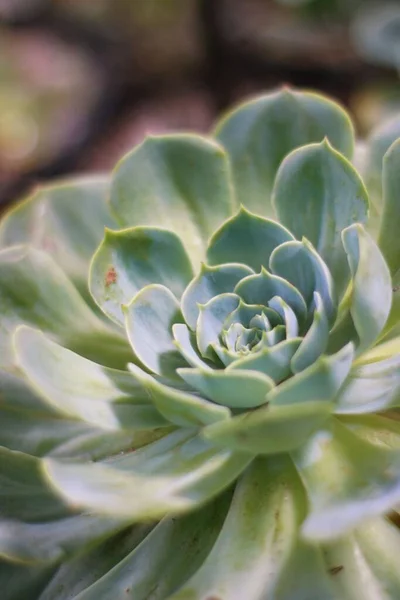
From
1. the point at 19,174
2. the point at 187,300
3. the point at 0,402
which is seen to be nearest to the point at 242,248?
the point at 187,300

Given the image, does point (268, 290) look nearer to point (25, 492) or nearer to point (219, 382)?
point (219, 382)

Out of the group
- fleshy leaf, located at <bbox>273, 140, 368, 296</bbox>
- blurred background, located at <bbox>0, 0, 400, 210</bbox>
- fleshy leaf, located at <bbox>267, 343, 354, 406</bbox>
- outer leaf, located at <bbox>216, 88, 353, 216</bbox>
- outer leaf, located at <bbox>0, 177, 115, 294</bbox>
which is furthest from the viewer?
blurred background, located at <bbox>0, 0, 400, 210</bbox>

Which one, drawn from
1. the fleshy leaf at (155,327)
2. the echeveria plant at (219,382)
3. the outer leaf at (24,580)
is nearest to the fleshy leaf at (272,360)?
the echeveria plant at (219,382)

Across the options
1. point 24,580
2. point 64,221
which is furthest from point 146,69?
point 24,580

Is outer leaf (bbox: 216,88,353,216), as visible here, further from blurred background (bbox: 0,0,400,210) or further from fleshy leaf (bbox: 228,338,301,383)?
blurred background (bbox: 0,0,400,210)

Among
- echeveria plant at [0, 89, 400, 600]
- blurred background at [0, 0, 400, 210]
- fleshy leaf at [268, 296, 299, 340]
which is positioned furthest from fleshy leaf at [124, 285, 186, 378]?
blurred background at [0, 0, 400, 210]

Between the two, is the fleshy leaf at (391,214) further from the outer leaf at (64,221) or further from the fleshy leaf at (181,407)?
the outer leaf at (64,221)

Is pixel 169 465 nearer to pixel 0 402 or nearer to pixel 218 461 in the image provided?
pixel 218 461
